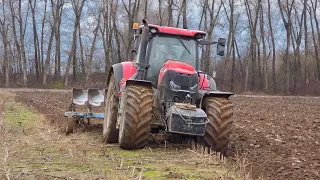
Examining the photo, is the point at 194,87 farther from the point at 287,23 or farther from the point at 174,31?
the point at 287,23

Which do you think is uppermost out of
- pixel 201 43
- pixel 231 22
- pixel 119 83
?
pixel 231 22

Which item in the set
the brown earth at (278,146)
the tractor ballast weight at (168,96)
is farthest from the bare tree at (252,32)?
the tractor ballast weight at (168,96)

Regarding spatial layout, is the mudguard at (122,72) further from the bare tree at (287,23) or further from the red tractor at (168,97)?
the bare tree at (287,23)

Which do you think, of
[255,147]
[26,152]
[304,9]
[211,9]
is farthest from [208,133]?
[304,9]

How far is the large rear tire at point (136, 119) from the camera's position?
301 inches

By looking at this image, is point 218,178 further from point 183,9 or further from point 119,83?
point 183,9

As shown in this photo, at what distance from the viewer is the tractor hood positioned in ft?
26.7

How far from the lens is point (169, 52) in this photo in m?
8.95

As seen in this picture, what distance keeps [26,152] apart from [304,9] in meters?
41.2

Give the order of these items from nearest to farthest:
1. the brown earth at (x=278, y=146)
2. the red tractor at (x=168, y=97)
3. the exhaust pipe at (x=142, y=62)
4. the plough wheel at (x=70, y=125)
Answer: the brown earth at (x=278, y=146) < the red tractor at (x=168, y=97) < the exhaust pipe at (x=142, y=62) < the plough wheel at (x=70, y=125)

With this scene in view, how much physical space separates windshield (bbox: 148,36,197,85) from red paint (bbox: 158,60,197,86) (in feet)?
1.12

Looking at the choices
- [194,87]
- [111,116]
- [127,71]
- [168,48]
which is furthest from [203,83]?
[111,116]

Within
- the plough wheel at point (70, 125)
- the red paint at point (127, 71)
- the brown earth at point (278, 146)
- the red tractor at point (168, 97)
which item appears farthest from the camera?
the plough wheel at point (70, 125)

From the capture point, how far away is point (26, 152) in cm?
725
